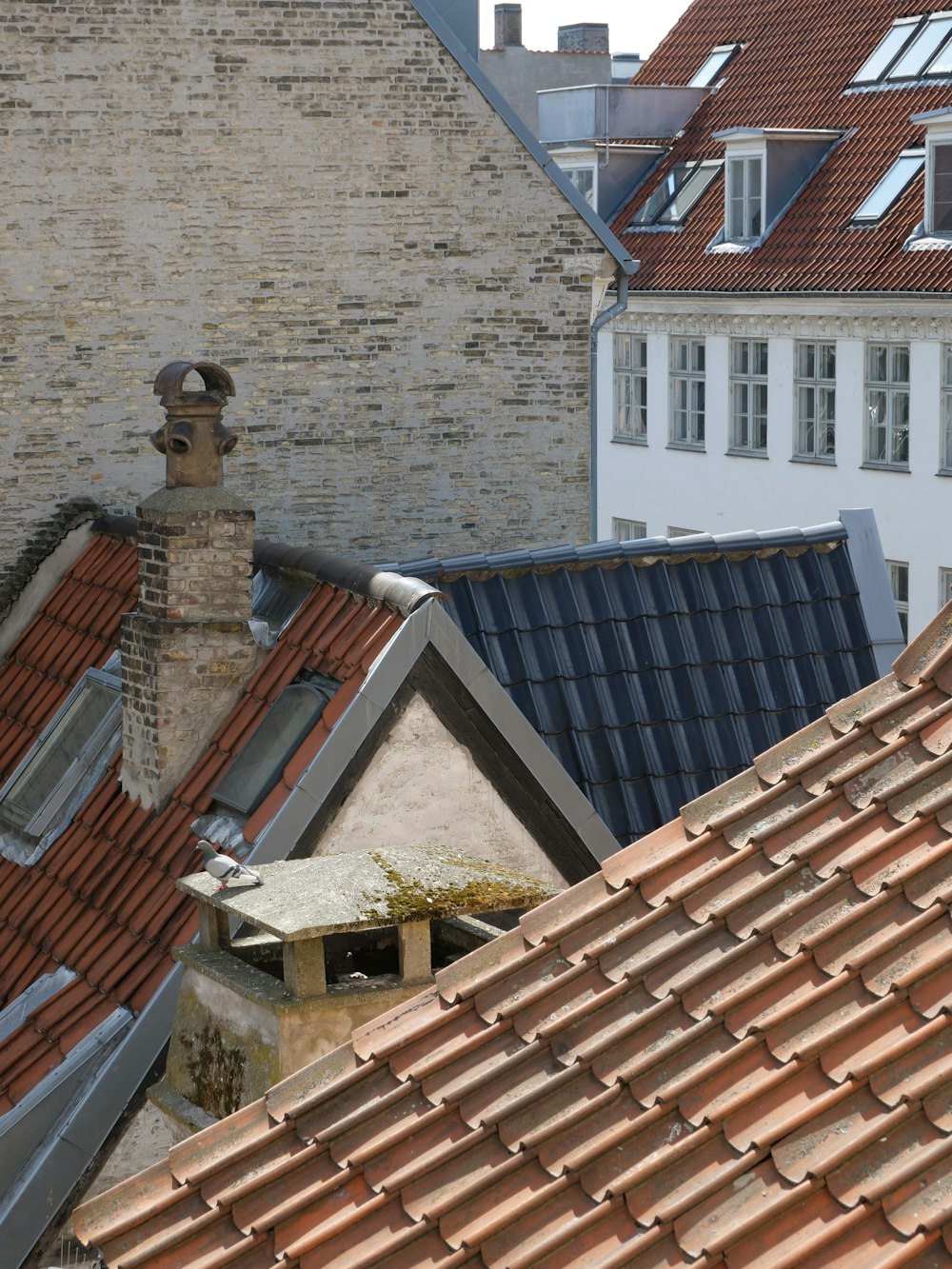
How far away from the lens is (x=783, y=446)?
30.1m

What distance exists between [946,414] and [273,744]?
62.1 ft

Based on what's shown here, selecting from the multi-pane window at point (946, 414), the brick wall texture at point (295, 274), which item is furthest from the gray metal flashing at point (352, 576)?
the multi-pane window at point (946, 414)

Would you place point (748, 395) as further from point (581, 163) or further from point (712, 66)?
point (712, 66)

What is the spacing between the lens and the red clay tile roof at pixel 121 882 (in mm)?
9164

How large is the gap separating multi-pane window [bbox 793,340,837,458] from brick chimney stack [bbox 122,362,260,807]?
20.0 m

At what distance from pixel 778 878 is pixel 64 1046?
5122mm

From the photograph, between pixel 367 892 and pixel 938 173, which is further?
pixel 938 173

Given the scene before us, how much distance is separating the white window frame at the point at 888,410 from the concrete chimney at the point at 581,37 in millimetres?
20253

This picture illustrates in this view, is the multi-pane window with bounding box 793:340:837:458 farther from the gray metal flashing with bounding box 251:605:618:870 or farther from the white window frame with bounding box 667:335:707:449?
the gray metal flashing with bounding box 251:605:618:870

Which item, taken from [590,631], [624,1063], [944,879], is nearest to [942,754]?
[944,879]

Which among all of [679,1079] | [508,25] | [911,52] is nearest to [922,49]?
[911,52]

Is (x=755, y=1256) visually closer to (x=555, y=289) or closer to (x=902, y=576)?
(x=555, y=289)

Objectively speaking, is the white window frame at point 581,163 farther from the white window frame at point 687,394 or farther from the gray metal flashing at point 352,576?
the gray metal flashing at point 352,576

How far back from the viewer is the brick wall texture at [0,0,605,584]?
1327 centimetres
